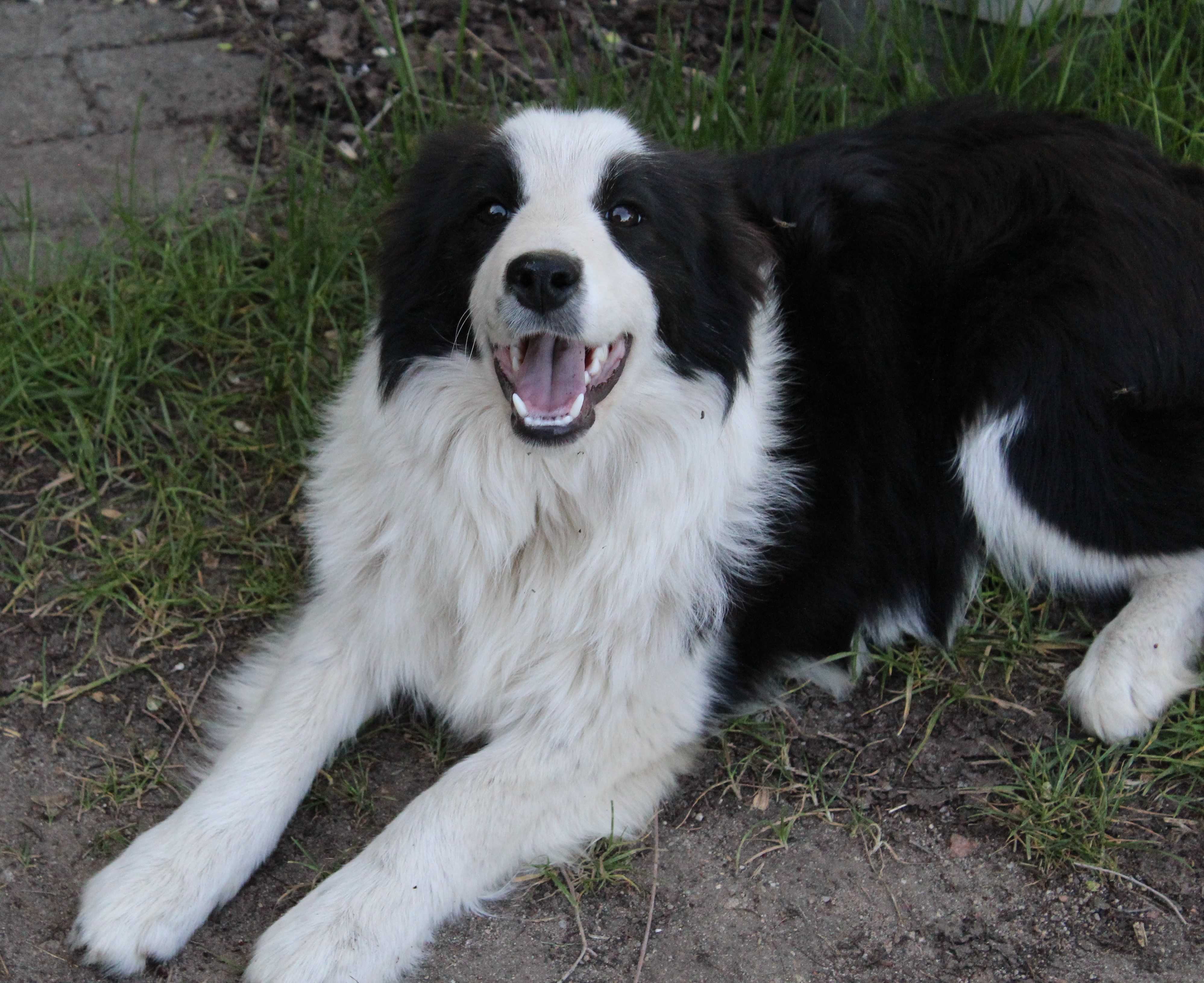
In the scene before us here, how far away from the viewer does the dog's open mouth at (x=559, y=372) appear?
2432 mm

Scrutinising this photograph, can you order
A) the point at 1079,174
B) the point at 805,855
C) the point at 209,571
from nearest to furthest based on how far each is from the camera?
the point at 805,855, the point at 1079,174, the point at 209,571

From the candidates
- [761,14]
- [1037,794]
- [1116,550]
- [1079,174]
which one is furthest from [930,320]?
[761,14]

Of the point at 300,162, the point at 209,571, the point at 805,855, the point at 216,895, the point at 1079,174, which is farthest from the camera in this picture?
the point at 300,162

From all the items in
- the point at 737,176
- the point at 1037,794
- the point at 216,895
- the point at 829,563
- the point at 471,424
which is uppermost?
the point at 737,176

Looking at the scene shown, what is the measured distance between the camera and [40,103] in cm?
442

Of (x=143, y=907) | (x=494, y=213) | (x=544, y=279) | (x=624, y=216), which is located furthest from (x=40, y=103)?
(x=143, y=907)

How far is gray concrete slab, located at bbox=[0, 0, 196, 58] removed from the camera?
4633 millimetres

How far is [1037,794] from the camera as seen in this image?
2.80 metres

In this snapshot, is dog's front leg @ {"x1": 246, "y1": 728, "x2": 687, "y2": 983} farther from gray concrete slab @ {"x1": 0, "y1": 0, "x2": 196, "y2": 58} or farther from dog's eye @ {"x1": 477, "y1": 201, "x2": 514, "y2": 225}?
gray concrete slab @ {"x1": 0, "y1": 0, "x2": 196, "y2": 58}

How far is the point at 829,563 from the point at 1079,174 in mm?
1109

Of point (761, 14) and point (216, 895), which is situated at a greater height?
point (761, 14)

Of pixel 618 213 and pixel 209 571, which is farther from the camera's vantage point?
pixel 209 571

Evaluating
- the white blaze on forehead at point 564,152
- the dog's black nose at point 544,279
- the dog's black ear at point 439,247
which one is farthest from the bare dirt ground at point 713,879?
the white blaze on forehead at point 564,152

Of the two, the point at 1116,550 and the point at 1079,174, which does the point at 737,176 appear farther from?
the point at 1116,550
